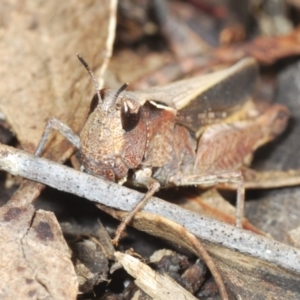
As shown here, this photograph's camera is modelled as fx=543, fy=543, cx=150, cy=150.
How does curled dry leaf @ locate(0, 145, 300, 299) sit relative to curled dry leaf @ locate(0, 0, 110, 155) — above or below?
below

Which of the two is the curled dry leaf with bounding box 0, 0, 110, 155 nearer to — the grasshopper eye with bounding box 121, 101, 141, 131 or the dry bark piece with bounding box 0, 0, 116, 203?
the dry bark piece with bounding box 0, 0, 116, 203

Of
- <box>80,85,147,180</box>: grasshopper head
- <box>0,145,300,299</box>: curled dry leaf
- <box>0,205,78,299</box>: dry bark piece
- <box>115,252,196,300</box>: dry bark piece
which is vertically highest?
<box>80,85,147,180</box>: grasshopper head

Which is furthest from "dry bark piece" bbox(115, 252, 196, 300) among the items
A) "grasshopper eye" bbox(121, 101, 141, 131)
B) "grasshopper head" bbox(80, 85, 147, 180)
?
"grasshopper eye" bbox(121, 101, 141, 131)

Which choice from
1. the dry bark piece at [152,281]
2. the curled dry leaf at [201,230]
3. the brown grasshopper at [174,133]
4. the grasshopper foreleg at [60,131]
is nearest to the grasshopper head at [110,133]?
the brown grasshopper at [174,133]

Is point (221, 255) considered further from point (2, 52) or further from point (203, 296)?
point (2, 52)

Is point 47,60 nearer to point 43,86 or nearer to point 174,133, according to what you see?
point 43,86

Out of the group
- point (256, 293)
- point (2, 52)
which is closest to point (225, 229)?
point (256, 293)

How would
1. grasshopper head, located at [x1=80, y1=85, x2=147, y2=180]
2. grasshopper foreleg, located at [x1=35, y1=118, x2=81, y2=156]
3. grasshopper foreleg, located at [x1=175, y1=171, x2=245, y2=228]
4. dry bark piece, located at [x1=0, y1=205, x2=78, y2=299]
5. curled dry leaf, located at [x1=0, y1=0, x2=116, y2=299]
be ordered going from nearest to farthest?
1. dry bark piece, located at [x1=0, y1=205, x2=78, y2=299]
2. curled dry leaf, located at [x1=0, y1=0, x2=116, y2=299]
3. grasshopper head, located at [x1=80, y1=85, x2=147, y2=180]
4. grasshopper foreleg, located at [x1=35, y1=118, x2=81, y2=156]
5. grasshopper foreleg, located at [x1=175, y1=171, x2=245, y2=228]
